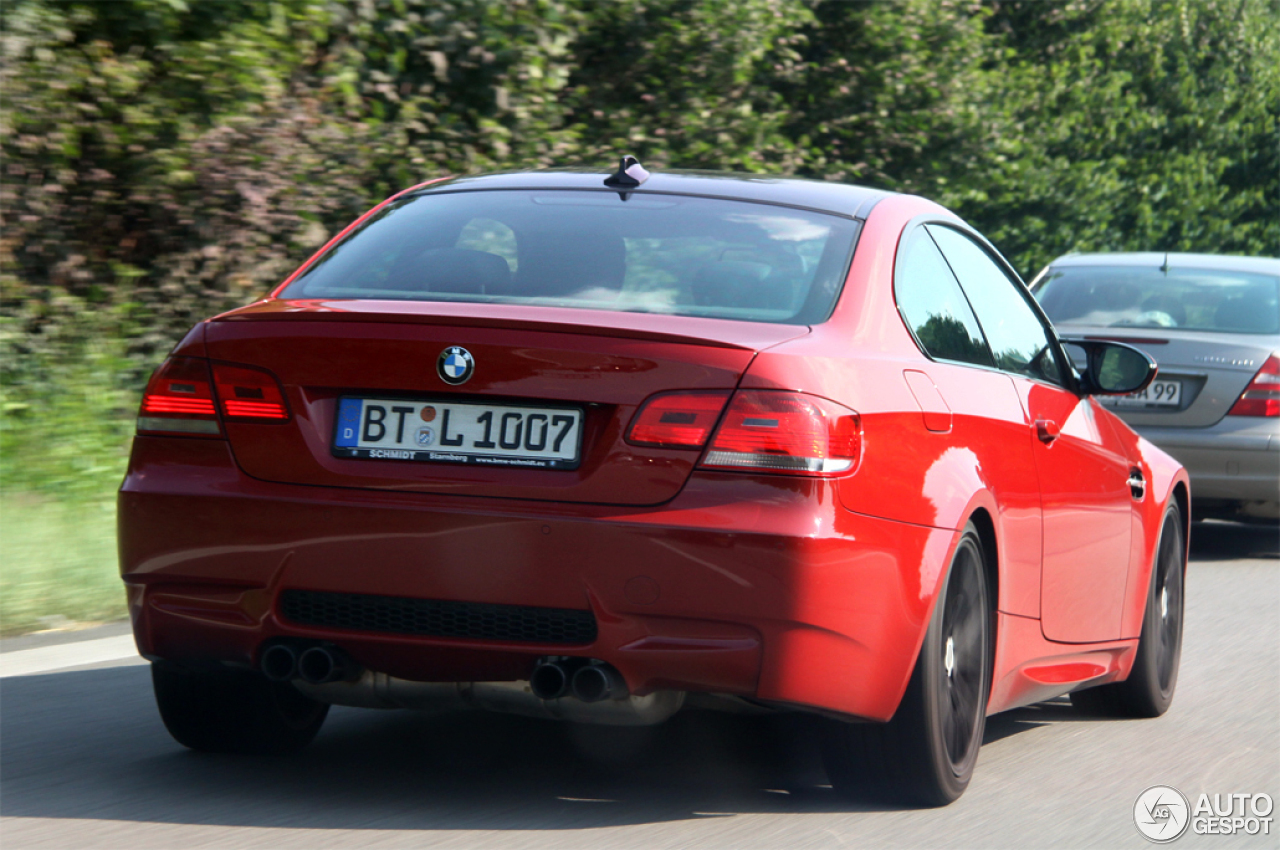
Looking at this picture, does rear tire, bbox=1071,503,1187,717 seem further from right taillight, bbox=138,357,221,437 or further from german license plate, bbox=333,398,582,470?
right taillight, bbox=138,357,221,437

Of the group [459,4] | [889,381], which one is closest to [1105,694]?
[889,381]

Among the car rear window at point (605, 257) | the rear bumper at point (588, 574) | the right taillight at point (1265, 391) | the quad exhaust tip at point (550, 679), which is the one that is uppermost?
the car rear window at point (605, 257)

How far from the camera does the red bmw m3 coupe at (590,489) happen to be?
3.70 metres

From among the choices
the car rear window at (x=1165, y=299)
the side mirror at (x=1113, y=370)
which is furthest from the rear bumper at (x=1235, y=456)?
the side mirror at (x=1113, y=370)

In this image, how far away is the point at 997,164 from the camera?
2023cm

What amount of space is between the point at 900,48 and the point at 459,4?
7.73 meters

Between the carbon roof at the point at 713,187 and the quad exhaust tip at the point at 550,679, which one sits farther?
the carbon roof at the point at 713,187

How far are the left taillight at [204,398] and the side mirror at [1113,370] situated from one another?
2707 millimetres

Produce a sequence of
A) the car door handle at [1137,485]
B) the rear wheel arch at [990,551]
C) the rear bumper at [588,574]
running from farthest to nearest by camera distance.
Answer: the car door handle at [1137,485] → the rear wheel arch at [990,551] → the rear bumper at [588,574]

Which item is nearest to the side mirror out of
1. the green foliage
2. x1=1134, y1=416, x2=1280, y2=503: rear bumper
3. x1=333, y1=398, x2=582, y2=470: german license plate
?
x1=333, y1=398, x2=582, y2=470: german license plate

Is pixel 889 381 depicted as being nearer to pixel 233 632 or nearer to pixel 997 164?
pixel 233 632

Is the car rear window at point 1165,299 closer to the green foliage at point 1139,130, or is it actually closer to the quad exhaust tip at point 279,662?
the quad exhaust tip at point 279,662

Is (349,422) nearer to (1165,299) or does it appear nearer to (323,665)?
(323,665)

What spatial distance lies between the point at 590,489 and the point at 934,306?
133 centimetres
